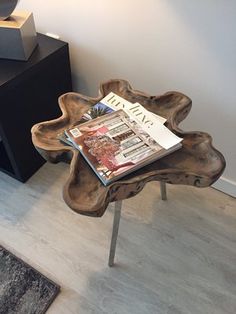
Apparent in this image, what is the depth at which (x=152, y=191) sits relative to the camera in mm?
1433

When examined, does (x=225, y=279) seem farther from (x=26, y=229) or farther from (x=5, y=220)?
(x=5, y=220)

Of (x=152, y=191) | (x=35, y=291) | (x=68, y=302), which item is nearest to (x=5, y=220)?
(x=35, y=291)

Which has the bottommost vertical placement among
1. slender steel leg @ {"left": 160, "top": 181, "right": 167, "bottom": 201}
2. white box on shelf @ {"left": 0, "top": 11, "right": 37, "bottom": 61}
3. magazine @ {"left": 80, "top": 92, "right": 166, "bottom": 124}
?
slender steel leg @ {"left": 160, "top": 181, "right": 167, "bottom": 201}

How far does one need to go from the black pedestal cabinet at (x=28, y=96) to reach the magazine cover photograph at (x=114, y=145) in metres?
0.39

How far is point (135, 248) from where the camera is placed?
1229mm

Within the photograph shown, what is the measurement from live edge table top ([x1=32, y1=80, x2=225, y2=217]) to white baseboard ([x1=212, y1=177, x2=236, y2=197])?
52 centimetres

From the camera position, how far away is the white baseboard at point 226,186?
137cm

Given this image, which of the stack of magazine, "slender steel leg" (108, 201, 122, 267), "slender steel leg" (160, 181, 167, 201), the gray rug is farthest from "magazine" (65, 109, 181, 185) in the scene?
the gray rug

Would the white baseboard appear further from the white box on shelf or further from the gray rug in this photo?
the white box on shelf

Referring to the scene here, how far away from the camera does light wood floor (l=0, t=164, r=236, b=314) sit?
1087 millimetres

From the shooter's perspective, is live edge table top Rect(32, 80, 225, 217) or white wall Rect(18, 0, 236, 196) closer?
live edge table top Rect(32, 80, 225, 217)

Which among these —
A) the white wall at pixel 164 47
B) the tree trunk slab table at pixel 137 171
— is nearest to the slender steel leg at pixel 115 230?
the tree trunk slab table at pixel 137 171

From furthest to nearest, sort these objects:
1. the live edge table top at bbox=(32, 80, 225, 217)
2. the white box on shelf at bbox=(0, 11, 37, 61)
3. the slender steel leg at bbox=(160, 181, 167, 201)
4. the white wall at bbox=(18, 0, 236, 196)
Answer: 1. the slender steel leg at bbox=(160, 181, 167, 201)
2. the white box on shelf at bbox=(0, 11, 37, 61)
3. the white wall at bbox=(18, 0, 236, 196)
4. the live edge table top at bbox=(32, 80, 225, 217)

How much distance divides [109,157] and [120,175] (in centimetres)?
8
